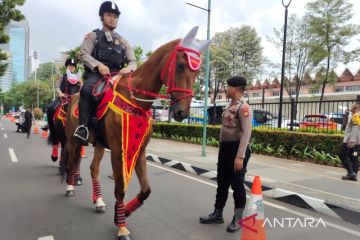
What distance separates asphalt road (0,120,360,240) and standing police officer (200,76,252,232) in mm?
474

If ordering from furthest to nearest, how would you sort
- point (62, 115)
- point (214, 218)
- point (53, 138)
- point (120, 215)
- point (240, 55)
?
point (240, 55) < point (53, 138) < point (62, 115) < point (214, 218) < point (120, 215)

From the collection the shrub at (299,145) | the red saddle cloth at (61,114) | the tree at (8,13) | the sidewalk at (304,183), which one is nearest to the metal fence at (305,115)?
the shrub at (299,145)

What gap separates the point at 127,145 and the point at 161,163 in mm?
7051

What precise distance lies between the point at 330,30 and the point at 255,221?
95.5 ft

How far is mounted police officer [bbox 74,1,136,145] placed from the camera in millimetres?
4688

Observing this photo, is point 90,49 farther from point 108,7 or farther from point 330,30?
point 330,30

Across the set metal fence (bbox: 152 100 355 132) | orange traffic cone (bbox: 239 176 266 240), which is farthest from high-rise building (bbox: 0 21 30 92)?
orange traffic cone (bbox: 239 176 266 240)

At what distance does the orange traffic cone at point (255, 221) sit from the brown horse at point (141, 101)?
128 cm

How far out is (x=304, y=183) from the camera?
771 centimetres

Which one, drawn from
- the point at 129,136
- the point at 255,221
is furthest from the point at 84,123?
the point at 255,221

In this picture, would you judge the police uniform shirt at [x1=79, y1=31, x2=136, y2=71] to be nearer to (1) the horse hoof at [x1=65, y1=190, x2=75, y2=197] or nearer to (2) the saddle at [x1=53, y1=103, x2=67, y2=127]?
(1) the horse hoof at [x1=65, y1=190, x2=75, y2=197]

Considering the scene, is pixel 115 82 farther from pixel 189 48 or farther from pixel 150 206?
pixel 150 206

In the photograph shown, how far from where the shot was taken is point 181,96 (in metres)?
3.53

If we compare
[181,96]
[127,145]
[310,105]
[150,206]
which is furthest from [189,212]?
[310,105]
